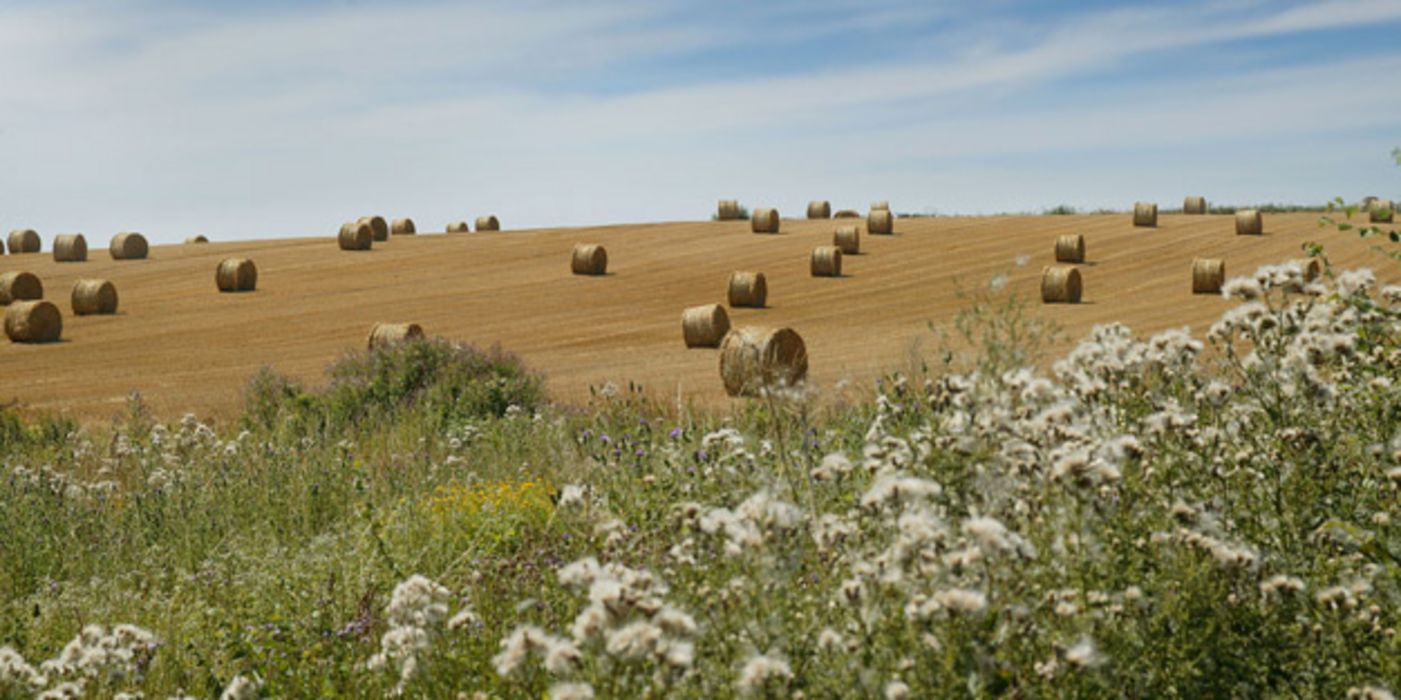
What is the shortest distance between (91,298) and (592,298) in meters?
12.4

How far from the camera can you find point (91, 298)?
32125 millimetres

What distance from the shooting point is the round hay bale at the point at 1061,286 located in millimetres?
30469

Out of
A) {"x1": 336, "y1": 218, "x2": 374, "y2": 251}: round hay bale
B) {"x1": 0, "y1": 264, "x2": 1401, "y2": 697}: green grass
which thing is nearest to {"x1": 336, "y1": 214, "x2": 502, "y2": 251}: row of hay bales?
{"x1": 336, "y1": 218, "x2": 374, "y2": 251}: round hay bale

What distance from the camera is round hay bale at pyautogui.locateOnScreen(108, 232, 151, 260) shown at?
44281 millimetres

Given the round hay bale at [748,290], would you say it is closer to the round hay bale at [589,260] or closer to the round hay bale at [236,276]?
the round hay bale at [589,260]

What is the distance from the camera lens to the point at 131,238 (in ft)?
146

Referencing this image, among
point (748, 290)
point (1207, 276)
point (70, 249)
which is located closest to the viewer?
point (1207, 276)

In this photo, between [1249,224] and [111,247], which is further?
[111,247]

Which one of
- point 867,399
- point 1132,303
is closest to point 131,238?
point 1132,303

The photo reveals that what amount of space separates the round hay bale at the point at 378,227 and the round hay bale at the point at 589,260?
11667 millimetres

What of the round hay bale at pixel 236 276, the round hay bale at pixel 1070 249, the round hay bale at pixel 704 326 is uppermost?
the round hay bale at pixel 236 276

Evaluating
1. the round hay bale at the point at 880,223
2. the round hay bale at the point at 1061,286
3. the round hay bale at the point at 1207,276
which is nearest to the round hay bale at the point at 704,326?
the round hay bale at the point at 1061,286

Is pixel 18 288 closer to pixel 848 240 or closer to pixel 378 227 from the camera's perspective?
pixel 378 227

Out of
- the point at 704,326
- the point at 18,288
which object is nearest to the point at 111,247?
the point at 18,288
